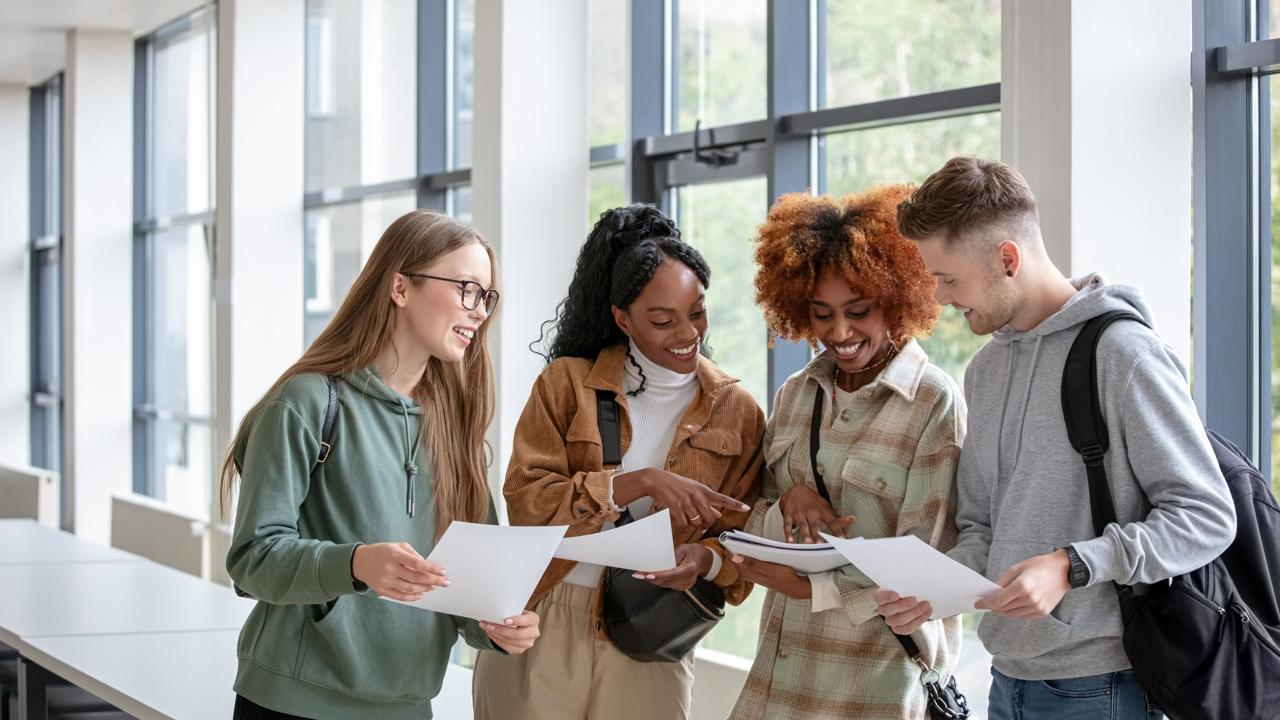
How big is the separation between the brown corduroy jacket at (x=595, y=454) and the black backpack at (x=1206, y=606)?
0.75 meters

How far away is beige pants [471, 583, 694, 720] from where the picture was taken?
2.19 meters

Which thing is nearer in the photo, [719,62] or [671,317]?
[671,317]

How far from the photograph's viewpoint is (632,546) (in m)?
1.86

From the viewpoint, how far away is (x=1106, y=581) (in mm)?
1599

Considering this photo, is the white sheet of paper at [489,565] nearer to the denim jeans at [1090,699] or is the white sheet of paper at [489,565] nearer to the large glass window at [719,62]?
the denim jeans at [1090,699]

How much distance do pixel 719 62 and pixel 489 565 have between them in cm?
260

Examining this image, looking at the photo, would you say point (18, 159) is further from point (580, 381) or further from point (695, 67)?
point (580, 381)

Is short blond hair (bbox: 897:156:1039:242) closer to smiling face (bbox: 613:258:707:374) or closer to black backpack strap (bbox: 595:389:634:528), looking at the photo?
smiling face (bbox: 613:258:707:374)

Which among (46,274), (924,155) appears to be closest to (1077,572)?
(924,155)

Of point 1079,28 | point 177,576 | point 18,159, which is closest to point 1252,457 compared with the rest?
point 1079,28

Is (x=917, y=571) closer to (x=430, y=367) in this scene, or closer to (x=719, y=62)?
(x=430, y=367)

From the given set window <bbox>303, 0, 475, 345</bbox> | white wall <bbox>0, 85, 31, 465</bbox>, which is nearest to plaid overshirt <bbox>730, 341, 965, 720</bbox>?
window <bbox>303, 0, 475, 345</bbox>

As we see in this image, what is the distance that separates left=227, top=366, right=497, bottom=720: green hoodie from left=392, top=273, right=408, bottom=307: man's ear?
0.14 metres

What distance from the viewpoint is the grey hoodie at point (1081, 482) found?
1481 mm
